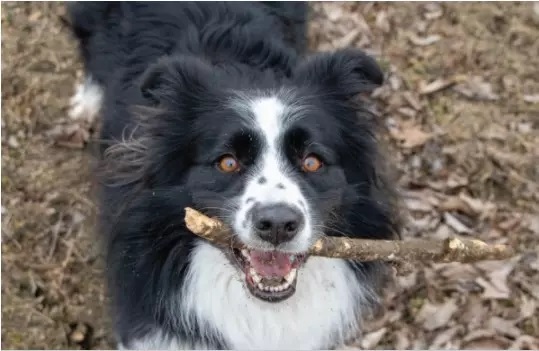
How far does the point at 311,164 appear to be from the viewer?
305 centimetres

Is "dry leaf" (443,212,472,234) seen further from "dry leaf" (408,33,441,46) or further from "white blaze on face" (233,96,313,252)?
"white blaze on face" (233,96,313,252)

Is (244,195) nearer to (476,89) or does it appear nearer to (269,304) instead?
(269,304)

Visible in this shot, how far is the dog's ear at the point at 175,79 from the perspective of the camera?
125 inches

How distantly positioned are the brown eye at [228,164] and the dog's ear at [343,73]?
55 centimetres

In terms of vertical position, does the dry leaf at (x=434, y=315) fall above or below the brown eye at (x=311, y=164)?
below

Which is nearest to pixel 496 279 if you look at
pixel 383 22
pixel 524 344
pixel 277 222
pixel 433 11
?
pixel 524 344

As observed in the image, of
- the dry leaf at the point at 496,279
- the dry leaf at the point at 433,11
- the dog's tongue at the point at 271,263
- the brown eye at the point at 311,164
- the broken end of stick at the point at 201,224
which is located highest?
the dry leaf at the point at 433,11

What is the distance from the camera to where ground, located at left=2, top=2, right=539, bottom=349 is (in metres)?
4.25

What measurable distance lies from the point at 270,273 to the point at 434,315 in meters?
1.66

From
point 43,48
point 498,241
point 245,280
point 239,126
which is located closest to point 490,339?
point 498,241

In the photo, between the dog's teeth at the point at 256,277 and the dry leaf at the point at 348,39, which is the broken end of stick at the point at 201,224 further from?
the dry leaf at the point at 348,39

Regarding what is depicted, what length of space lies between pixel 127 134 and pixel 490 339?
2.36 m

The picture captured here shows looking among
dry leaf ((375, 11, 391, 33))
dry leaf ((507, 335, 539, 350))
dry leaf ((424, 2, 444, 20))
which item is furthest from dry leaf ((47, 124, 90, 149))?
dry leaf ((507, 335, 539, 350))

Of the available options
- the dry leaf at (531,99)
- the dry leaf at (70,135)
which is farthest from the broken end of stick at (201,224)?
the dry leaf at (531,99)
